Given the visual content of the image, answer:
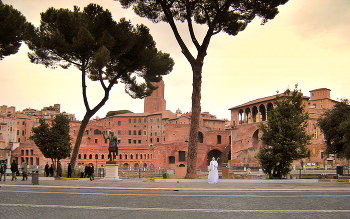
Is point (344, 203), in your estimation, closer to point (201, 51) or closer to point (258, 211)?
point (258, 211)

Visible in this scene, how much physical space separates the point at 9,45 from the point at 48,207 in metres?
18.9

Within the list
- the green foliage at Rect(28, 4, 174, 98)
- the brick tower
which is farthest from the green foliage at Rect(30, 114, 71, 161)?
the brick tower

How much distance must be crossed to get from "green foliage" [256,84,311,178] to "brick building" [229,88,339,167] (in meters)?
22.4

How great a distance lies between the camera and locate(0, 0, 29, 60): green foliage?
2009 centimetres

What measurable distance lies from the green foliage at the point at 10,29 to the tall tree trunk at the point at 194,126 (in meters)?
12.1

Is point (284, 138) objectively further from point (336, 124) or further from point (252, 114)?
point (252, 114)

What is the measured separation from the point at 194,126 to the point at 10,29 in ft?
44.6

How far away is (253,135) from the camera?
48.1 m

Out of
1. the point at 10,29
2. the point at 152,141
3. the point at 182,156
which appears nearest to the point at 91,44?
the point at 10,29

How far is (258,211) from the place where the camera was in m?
6.60

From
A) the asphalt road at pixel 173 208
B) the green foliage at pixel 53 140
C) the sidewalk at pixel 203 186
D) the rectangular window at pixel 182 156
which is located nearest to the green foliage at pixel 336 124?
the sidewalk at pixel 203 186

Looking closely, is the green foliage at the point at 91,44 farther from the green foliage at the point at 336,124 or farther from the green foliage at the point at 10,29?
the green foliage at the point at 336,124

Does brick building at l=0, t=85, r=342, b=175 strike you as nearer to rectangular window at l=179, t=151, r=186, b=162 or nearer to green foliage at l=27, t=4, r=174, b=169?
rectangular window at l=179, t=151, r=186, b=162

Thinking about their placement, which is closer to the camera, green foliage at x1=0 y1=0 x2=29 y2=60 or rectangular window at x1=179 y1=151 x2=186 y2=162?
green foliage at x1=0 y1=0 x2=29 y2=60
